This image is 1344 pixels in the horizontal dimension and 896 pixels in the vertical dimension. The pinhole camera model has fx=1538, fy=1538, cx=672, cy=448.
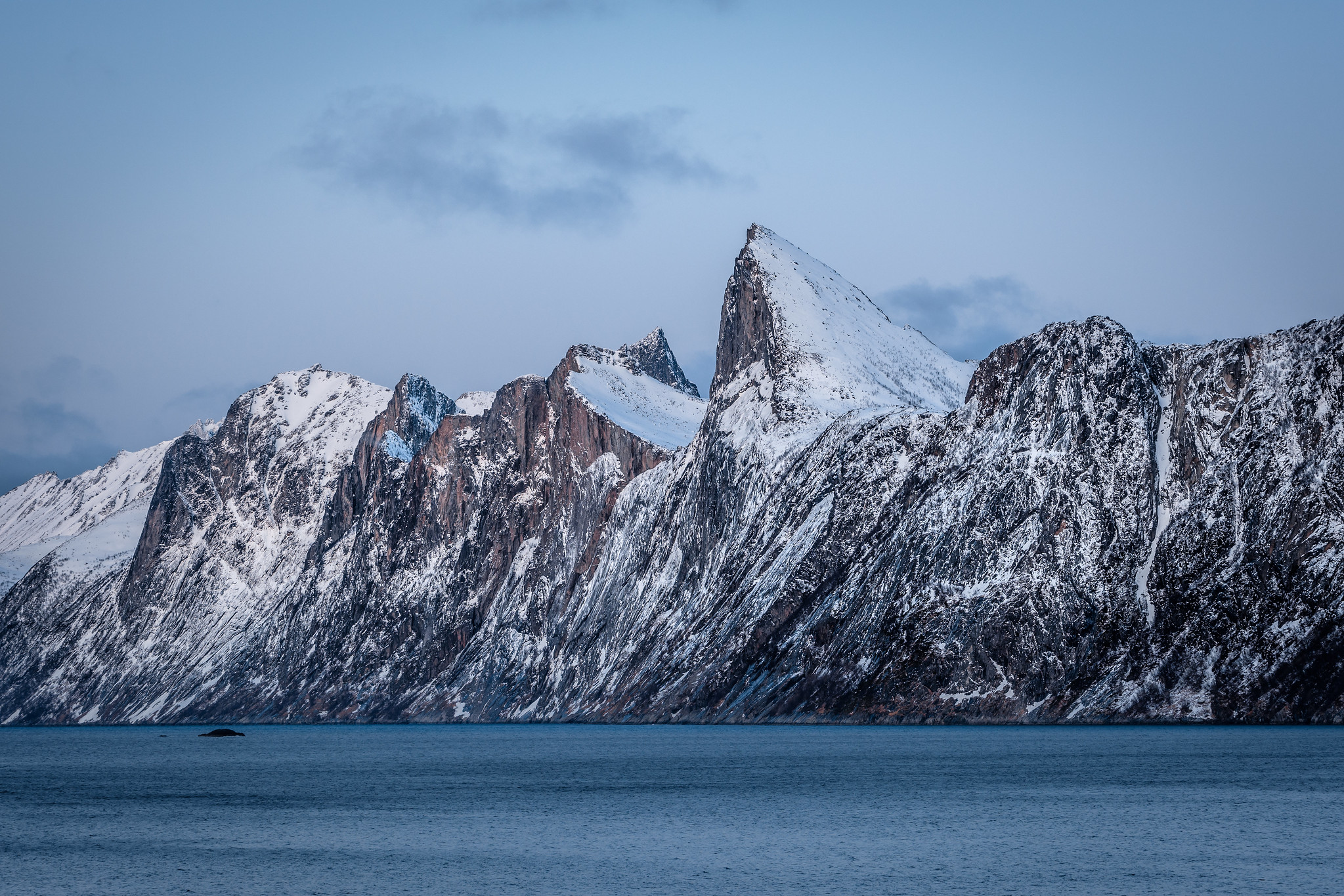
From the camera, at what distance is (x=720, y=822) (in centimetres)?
5822

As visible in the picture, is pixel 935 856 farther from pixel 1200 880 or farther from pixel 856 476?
pixel 856 476

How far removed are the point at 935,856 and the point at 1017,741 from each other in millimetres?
66929

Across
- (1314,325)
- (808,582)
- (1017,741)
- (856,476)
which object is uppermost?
(1314,325)

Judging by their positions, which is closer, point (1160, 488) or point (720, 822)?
point (720, 822)

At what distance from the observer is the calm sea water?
4281 centimetres

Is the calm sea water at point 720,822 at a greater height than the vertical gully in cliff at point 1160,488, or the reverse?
the vertical gully in cliff at point 1160,488

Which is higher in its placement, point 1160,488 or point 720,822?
point 1160,488

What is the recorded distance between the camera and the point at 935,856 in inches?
1847

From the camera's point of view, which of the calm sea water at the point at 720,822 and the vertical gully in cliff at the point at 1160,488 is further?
the vertical gully in cliff at the point at 1160,488

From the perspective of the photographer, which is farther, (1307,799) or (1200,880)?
(1307,799)

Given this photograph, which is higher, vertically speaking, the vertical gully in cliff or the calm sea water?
the vertical gully in cliff

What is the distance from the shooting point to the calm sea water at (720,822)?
4281 centimetres

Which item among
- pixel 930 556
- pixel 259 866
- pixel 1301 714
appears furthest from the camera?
pixel 930 556

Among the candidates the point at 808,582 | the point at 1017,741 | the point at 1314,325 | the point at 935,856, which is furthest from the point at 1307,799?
the point at 808,582
